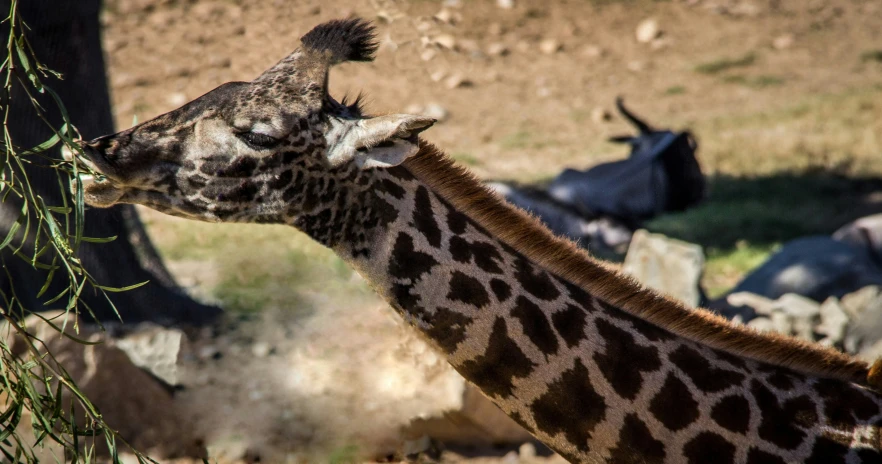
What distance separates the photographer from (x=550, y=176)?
31.1 ft

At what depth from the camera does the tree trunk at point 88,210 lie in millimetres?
4934

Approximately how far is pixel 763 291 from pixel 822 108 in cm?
529

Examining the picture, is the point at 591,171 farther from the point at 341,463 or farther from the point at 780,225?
the point at 341,463

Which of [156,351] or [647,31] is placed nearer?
[156,351]

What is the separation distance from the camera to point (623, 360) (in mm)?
2840

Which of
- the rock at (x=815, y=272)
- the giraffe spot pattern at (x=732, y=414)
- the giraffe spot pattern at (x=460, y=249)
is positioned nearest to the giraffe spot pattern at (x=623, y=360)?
the giraffe spot pattern at (x=732, y=414)

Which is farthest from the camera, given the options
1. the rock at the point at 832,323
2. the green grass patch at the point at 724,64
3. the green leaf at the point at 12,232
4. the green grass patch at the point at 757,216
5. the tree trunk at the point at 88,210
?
the green grass patch at the point at 724,64

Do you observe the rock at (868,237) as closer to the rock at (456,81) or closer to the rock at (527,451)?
the rock at (527,451)

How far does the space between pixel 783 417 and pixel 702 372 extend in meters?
0.30

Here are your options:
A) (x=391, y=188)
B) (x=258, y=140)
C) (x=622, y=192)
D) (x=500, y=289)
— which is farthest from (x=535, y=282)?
(x=622, y=192)

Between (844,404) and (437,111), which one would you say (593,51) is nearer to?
(437,111)

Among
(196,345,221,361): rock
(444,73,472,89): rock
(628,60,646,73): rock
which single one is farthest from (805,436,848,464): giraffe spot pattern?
(628,60,646,73): rock

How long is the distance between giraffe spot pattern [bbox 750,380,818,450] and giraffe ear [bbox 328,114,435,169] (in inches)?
55.1

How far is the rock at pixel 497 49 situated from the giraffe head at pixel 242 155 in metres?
10.5
